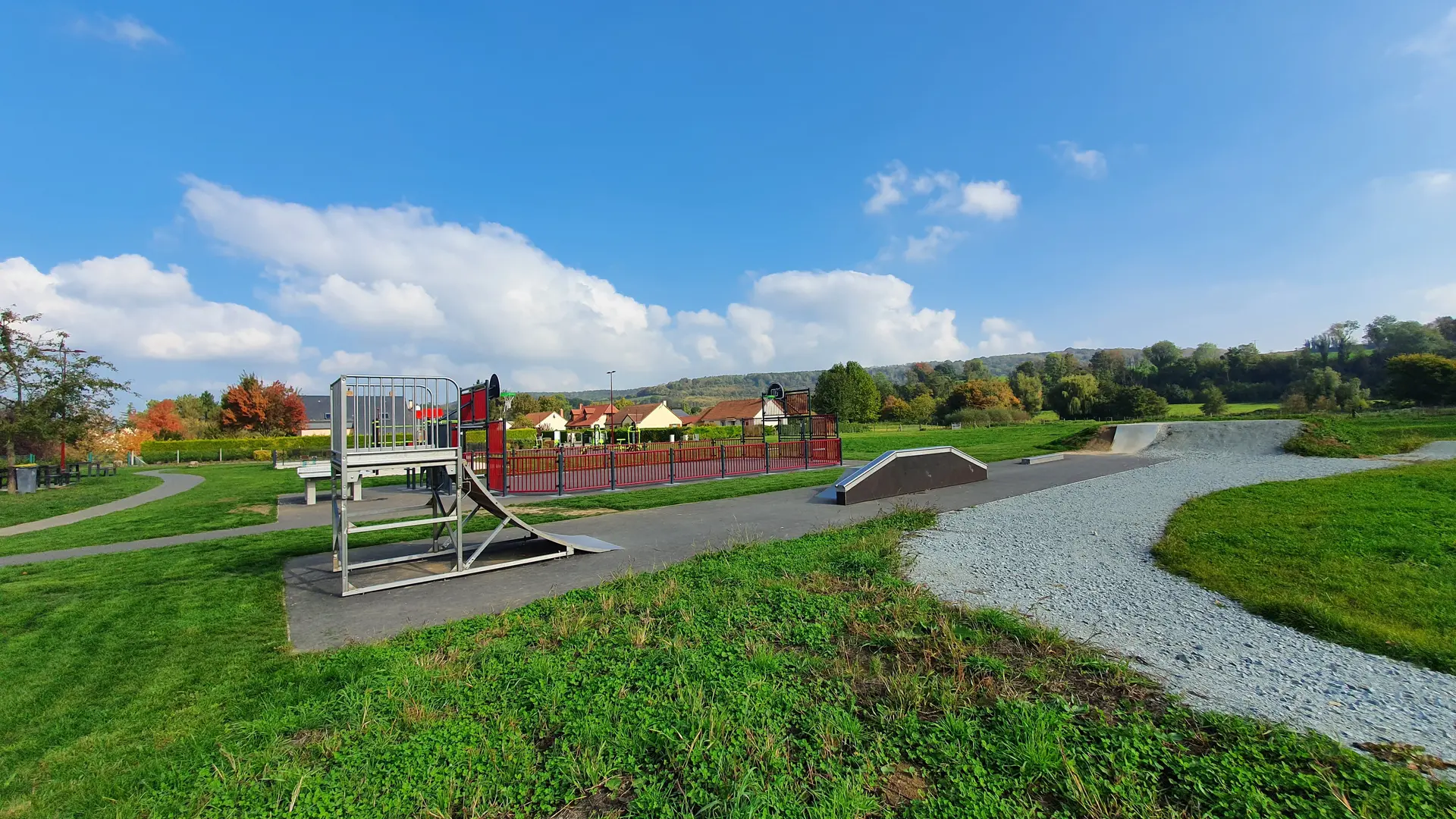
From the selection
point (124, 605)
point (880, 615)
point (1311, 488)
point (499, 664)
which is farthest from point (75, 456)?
point (1311, 488)

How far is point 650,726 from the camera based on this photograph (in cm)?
320

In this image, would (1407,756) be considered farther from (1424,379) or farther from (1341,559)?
(1424,379)

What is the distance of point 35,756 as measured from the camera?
322 cm

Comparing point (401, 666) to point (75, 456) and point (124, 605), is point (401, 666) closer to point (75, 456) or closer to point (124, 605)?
point (124, 605)

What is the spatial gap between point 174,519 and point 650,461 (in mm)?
12167

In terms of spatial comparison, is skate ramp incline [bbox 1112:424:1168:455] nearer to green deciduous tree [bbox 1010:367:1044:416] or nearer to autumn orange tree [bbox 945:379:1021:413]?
autumn orange tree [bbox 945:379:1021:413]

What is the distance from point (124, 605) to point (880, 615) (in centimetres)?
793

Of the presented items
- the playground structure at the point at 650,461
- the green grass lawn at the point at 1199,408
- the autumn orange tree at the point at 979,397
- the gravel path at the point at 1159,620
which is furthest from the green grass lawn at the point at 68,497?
the autumn orange tree at the point at 979,397

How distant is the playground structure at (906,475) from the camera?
12938mm

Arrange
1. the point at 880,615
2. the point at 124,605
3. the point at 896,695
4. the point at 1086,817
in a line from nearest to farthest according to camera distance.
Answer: the point at 1086,817
the point at 896,695
the point at 880,615
the point at 124,605

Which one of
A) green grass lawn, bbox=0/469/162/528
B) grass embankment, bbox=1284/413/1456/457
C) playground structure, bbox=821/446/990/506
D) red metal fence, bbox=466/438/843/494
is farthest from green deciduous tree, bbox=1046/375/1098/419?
green grass lawn, bbox=0/469/162/528

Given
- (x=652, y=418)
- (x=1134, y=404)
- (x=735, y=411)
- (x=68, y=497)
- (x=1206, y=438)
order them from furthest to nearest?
1. (x=735, y=411)
2. (x=652, y=418)
3. (x=1134, y=404)
4. (x=1206, y=438)
5. (x=68, y=497)

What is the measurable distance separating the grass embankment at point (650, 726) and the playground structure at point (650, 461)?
24.6 ft

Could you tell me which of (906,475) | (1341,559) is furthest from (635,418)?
(1341,559)
